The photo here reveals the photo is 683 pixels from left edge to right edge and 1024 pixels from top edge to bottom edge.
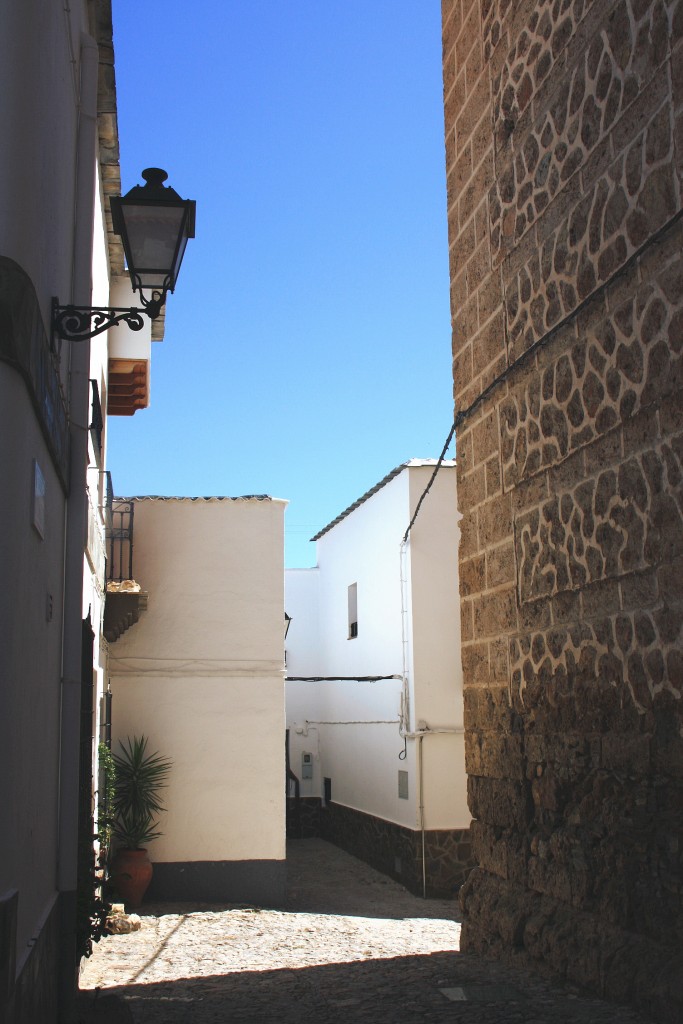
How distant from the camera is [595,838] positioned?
15.0 feet

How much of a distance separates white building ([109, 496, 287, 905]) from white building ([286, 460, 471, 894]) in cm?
263

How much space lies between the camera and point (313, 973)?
599 cm

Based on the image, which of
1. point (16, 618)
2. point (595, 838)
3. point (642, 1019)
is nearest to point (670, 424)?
point (595, 838)

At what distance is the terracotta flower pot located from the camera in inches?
422

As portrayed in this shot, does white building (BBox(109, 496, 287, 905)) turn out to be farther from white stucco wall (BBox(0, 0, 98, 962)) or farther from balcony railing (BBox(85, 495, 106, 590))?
white stucco wall (BBox(0, 0, 98, 962))

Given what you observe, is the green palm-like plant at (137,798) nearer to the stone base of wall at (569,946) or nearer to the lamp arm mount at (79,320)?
the stone base of wall at (569,946)

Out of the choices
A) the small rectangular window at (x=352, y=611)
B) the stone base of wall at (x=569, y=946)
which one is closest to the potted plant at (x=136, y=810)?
the stone base of wall at (x=569, y=946)

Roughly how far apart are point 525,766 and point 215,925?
5.73 m

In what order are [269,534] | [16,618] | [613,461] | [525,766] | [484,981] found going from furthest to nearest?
[269,534] → [525,766] → [484,981] → [613,461] → [16,618]

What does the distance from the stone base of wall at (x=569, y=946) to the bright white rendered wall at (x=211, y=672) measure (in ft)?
19.7

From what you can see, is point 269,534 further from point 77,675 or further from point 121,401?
point 77,675

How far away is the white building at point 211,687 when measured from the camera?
A: 11.4 m

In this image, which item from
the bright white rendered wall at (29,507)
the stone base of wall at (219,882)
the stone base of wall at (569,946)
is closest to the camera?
the bright white rendered wall at (29,507)

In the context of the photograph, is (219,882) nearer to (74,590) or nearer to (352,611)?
(352,611)
